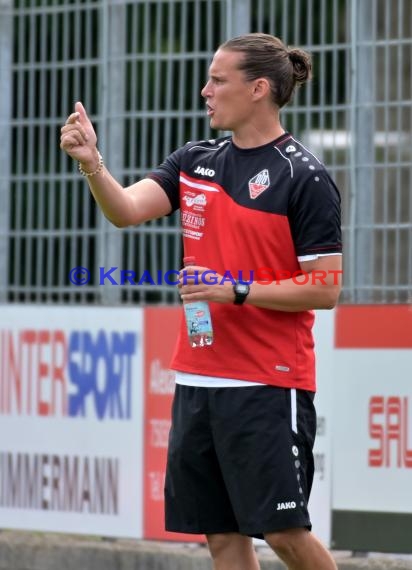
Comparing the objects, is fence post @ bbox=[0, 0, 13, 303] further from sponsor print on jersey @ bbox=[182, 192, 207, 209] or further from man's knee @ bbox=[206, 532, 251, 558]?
man's knee @ bbox=[206, 532, 251, 558]

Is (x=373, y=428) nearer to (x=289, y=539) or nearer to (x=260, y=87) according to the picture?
(x=289, y=539)

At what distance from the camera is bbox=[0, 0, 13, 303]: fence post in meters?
7.88

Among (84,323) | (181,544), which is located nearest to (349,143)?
(84,323)

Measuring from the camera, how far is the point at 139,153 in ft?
24.5

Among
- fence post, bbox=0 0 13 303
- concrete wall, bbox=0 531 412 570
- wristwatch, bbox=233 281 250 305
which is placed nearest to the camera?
wristwatch, bbox=233 281 250 305

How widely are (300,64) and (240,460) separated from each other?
1.39 metres

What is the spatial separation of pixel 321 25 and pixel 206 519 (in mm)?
2880

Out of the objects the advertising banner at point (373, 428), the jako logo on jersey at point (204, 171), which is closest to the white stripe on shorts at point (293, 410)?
the jako logo on jersey at point (204, 171)

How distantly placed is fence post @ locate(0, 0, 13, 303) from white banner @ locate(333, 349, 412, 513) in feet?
7.12

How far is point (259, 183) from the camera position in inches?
193

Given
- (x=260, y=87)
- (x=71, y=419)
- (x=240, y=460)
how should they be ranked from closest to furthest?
1. (x=240, y=460)
2. (x=260, y=87)
3. (x=71, y=419)

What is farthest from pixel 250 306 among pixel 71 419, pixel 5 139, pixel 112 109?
pixel 5 139

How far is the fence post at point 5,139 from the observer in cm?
788

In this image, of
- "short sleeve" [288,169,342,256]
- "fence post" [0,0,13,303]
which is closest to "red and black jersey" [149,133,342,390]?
"short sleeve" [288,169,342,256]
